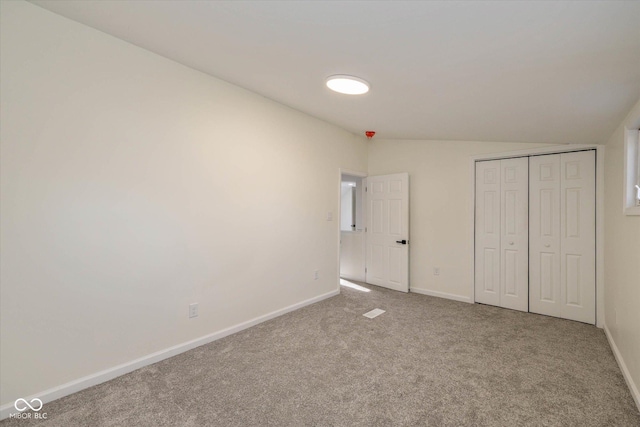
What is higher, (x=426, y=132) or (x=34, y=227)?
(x=426, y=132)

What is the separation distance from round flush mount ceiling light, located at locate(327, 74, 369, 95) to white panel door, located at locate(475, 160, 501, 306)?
2.48 metres

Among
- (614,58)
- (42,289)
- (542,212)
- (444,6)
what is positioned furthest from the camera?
(542,212)

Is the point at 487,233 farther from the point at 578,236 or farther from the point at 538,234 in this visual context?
the point at 578,236

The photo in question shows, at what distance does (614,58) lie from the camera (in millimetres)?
1454

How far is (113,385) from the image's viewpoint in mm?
2123

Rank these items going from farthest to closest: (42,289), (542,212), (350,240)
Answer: (350,240) → (542,212) → (42,289)

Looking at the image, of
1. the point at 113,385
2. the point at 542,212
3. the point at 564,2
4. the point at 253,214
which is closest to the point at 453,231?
the point at 542,212

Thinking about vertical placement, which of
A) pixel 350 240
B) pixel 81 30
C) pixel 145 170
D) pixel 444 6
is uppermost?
pixel 81 30

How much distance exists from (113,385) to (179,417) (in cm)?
72

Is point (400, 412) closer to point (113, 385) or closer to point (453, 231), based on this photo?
point (113, 385)

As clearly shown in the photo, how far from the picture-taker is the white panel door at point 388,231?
4.58 metres

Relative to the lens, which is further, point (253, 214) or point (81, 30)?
point (253, 214)

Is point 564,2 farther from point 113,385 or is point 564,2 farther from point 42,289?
point 113,385

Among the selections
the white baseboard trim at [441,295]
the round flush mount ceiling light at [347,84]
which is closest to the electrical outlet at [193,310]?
the round flush mount ceiling light at [347,84]
